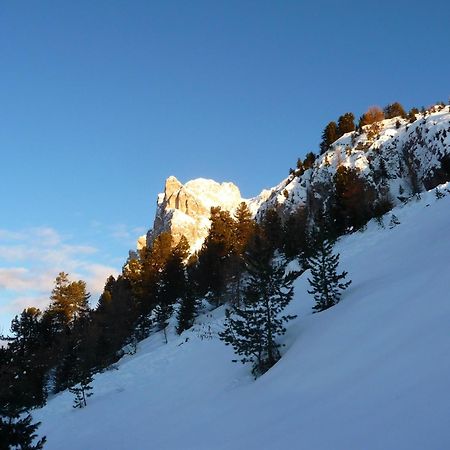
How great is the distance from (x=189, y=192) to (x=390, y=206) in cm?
12626

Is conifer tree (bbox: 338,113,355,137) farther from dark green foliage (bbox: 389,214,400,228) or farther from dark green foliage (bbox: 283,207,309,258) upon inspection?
dark green foliage (bbox: 389,214,400,228)

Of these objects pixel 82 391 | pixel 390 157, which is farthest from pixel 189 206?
pixel 82 391

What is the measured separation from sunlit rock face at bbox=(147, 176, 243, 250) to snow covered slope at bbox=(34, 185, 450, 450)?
98.1m

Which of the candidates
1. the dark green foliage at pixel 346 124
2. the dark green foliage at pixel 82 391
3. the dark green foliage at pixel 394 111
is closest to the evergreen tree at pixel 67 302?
the dark green foliage at pixel 82 391

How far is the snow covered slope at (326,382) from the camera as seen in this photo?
28.2ft

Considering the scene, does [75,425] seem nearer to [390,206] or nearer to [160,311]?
[160,311]

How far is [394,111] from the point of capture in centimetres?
9331

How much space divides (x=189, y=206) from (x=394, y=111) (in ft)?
294

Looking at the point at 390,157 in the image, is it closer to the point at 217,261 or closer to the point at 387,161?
the point at 387,161

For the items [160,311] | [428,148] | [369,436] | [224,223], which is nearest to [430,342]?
[369,436]

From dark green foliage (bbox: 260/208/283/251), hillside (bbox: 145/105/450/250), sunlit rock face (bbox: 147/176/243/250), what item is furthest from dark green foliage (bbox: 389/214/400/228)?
sunlit rock face (bbox: 147/176/243/250)

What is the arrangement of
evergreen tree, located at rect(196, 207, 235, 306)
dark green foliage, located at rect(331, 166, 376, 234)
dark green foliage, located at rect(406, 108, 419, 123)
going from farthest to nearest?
dark green foliage, located at rect(406, 108, 419, 123), evergreen tree, located at rect(196, 207, 235, 306), dark green foliage, located at rect(331, 166, 376, 234)

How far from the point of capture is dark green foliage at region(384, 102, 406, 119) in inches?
3610

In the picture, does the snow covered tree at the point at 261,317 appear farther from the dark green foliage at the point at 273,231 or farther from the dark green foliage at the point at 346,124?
the dark green foliage at the point at 346,124
